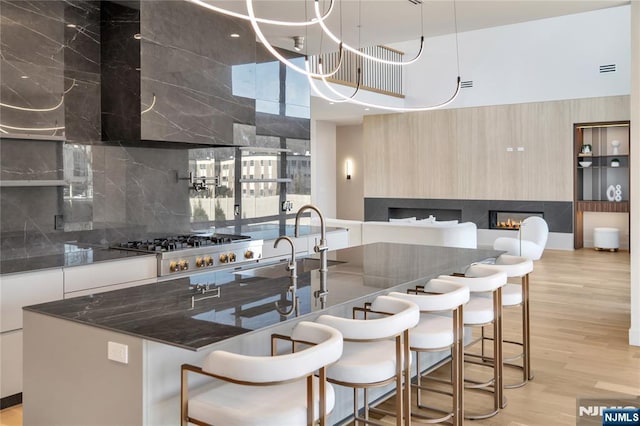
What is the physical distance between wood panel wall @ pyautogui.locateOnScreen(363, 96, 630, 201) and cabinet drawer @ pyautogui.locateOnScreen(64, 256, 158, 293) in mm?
9148

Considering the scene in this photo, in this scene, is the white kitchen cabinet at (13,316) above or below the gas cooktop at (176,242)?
below

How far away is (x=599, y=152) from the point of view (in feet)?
35.8

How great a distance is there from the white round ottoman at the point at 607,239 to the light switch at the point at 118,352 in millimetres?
10535

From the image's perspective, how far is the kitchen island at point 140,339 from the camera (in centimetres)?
205

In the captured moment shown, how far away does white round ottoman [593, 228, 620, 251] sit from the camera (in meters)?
10.5

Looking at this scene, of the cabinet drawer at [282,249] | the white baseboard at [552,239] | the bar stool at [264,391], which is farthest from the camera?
the white baseboard at [552,239]

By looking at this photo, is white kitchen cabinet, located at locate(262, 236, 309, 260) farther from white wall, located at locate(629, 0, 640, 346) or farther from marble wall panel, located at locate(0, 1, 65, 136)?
white wall, located at locate(629, 0, 640, 346)

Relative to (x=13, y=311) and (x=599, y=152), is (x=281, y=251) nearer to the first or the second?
(x=13, y=311)

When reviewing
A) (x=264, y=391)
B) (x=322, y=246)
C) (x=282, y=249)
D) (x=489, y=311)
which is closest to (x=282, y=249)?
(x=282, y=249)

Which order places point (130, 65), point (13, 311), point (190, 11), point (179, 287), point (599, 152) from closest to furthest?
1. point (179, 287)
2. point (13, 311)
3. point (130, 65)
4. point (190, 11)
5. point (599, 152)

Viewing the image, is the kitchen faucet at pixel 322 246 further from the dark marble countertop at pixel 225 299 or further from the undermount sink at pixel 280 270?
the undermount sink at pixel 280 270

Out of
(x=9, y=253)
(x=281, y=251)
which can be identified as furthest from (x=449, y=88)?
(x=9, y=253)

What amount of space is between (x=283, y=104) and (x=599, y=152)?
24.4ft

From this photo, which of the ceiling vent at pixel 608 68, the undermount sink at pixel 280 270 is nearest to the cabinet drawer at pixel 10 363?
the undermount sink at pixel 280 270
